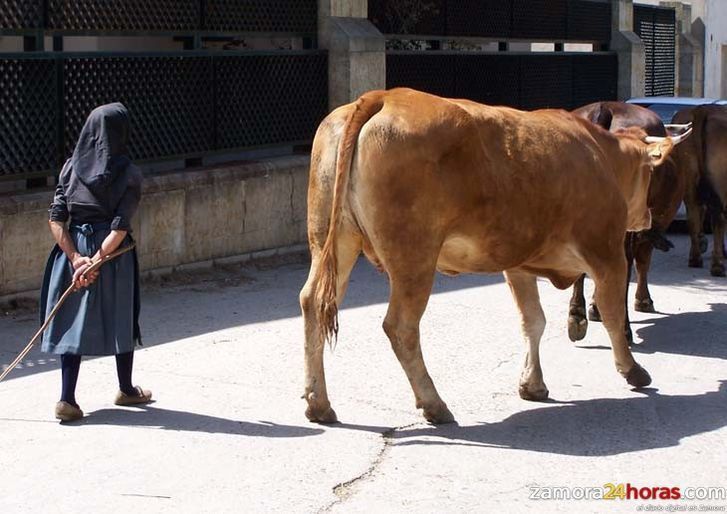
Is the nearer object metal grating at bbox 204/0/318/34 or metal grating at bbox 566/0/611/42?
metal grating at bbox 204/0/318/34

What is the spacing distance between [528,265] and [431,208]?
1.16 m

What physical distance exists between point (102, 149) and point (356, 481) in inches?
97.4

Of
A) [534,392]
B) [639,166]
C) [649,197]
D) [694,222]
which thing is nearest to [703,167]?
[694,222]

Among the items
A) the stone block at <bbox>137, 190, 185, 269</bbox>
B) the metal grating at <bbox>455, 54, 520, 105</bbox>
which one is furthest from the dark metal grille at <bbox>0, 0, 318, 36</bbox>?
the metal grating at <bbox>455, 54, 520, 105</bbox>

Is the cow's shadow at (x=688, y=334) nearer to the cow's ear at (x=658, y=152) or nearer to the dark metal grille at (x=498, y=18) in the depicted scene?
the cow's ear at (x=658, y=152)

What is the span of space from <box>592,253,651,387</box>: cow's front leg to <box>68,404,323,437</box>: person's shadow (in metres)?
2.08

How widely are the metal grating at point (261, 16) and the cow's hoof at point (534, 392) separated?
625 cm

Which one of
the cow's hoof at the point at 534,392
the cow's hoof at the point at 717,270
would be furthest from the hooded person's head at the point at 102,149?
the cow's hoof at the point at 717,270

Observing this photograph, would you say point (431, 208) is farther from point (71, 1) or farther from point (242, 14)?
point (242, 14)

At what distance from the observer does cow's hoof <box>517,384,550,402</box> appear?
307 inches

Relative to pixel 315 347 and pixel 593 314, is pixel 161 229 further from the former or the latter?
pixel 315 347

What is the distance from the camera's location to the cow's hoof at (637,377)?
26.3 feet

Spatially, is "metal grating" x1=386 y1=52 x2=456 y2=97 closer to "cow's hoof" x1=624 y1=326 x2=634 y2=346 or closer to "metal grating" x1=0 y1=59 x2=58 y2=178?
"metal grating" x1=0 y1=59 x2=58 y2=178

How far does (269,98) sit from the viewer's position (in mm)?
13352
